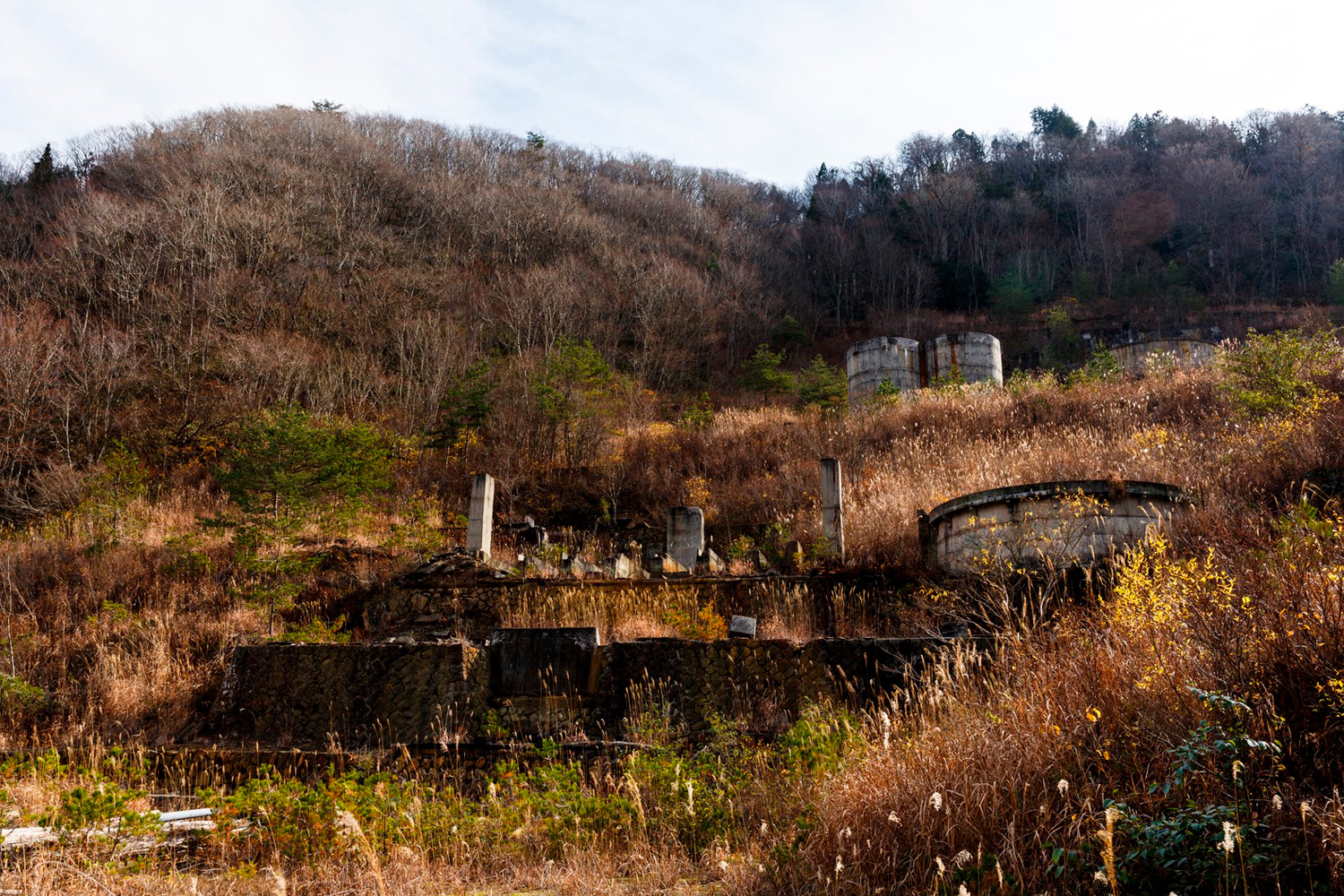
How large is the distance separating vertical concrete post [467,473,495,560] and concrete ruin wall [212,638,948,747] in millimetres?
3887

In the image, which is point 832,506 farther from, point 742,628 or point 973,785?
point 973,785

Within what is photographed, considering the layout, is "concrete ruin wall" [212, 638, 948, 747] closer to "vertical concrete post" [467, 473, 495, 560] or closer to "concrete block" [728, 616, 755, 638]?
"concrete block" [728, 616, 755, 638]

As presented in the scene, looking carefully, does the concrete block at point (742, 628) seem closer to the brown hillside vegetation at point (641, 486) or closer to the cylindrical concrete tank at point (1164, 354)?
the brown hillside vegetation at point (641, 486)

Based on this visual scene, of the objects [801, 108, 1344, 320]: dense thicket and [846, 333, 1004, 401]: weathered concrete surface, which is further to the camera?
[801, 108, 1344, 320]: dense thicket

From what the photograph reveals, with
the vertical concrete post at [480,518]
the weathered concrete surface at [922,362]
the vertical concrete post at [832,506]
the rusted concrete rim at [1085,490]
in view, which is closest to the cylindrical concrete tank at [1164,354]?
the weathered concrete surface at [922,362]

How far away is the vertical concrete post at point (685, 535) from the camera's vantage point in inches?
461

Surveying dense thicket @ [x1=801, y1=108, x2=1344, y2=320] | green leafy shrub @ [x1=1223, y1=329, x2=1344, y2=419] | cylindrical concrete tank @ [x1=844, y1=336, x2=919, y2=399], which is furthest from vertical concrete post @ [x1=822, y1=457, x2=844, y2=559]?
dense thicket @ [x1=801, y1=108, x2=1344, y2=320]

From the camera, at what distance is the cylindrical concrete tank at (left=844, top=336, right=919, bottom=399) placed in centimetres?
2337

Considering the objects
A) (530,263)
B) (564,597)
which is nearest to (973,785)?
(564,597)

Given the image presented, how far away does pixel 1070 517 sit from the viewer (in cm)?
804

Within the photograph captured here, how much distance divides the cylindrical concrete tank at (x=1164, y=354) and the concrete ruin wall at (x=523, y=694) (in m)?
15.6

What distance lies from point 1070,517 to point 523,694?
16.7ft

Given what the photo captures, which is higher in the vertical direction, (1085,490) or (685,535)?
(1085,490)

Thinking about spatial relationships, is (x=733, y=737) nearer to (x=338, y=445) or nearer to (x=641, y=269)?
(x=338, y=445)
